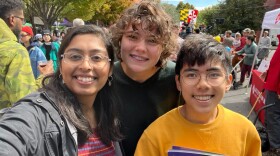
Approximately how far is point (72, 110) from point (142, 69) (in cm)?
55

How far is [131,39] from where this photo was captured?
6.01 ft

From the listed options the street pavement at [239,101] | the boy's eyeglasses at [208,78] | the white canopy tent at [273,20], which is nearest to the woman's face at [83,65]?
the boy's eyeglasses at [208,78]

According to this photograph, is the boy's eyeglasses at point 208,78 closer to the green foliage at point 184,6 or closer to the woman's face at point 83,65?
the woman's face at point 83,65

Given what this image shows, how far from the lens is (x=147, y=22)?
1.80 meters

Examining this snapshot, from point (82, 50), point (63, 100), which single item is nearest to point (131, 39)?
point (82, 50)

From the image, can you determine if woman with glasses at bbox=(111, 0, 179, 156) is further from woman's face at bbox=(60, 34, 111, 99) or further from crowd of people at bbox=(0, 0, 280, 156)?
woman's face at bbox=(60, 34, 111, 99)

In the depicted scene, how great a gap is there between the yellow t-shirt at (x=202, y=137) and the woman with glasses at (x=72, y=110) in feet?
0.77

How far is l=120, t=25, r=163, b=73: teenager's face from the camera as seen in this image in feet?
5.88

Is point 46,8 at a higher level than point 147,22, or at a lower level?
lower

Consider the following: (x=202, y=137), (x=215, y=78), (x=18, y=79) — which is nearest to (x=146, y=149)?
(x=202, y=137)

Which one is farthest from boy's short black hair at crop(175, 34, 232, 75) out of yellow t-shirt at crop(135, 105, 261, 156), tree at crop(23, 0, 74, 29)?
tree at crop(23, 0, 74, 29)

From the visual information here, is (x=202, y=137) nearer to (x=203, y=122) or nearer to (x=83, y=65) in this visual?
(x=203, y=122)

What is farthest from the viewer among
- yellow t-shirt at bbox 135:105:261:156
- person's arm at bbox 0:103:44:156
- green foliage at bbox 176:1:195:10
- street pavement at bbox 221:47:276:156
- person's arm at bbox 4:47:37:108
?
green foliage at bbox 176:1:195:10

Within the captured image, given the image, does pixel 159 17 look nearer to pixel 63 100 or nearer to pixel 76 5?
pixel 63 100
